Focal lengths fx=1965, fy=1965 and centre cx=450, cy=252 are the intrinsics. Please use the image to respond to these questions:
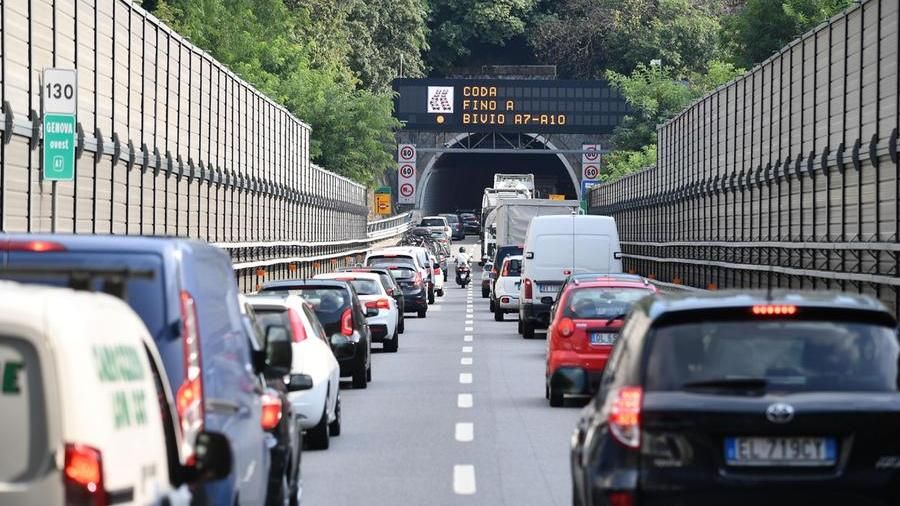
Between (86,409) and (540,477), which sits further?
(540,477)

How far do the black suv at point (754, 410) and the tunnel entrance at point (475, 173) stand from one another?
120 metres

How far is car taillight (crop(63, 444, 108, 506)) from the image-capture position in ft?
18.0

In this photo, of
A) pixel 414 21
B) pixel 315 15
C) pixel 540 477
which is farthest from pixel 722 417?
pixel 414 21

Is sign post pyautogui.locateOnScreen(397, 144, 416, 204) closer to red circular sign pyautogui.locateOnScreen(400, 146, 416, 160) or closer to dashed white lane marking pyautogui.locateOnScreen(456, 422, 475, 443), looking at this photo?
red circular sign pyautogui.locateOnScreen(400, 146, 416, 160)

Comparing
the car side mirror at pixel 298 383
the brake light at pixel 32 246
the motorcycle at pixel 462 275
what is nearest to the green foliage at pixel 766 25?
the motorcycle at pixel 462 275

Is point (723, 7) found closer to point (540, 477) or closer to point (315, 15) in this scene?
point (315, 15)

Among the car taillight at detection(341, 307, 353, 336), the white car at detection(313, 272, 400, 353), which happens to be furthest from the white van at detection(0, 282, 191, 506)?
the white car at detection(313, 272, 400, 353)

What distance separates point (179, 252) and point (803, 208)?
26.9m

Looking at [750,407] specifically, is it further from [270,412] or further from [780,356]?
[270,412]

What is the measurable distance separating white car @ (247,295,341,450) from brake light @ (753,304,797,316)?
24.2 ft

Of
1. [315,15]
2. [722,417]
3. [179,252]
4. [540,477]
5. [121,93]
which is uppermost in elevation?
[315,15]

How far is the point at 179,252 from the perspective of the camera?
8.39m

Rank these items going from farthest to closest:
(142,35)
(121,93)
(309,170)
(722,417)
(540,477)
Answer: (309,170) < (142,35) < (121,93) < (540,477) < (722,417)

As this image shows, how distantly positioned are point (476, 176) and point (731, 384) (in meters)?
145
